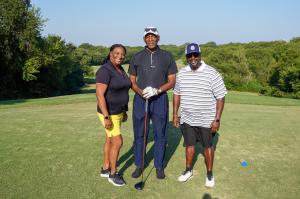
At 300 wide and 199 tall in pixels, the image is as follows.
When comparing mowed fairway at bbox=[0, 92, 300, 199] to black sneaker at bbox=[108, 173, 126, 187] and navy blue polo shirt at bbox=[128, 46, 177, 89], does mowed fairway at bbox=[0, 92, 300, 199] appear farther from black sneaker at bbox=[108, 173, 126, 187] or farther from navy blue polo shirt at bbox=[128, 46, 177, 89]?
navy blue polo shirt at bbox=[128, 46, 177, 89]

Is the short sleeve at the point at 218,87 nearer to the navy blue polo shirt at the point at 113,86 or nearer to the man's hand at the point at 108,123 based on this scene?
the navy blue polo shirt at the point at 113,86

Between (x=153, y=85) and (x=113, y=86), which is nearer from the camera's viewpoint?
(x=113, y=86)

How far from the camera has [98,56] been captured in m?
75.1

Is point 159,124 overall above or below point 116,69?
below

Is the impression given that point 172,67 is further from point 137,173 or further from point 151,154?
point 151,154

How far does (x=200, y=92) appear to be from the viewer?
5438mm

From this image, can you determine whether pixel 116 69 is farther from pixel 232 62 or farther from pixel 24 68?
pixel 232 62

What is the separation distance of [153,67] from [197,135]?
132cm

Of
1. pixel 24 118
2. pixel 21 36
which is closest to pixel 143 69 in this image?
pixel 24 118

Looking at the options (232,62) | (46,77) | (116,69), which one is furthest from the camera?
(232,62)

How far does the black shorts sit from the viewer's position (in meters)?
5.56

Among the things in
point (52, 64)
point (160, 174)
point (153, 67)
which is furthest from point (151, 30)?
point (52, 64)

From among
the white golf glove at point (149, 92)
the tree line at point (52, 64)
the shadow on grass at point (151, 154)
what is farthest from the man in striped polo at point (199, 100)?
the tree line at point (52, 64)

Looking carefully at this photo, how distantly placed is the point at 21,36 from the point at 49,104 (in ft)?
71.7
